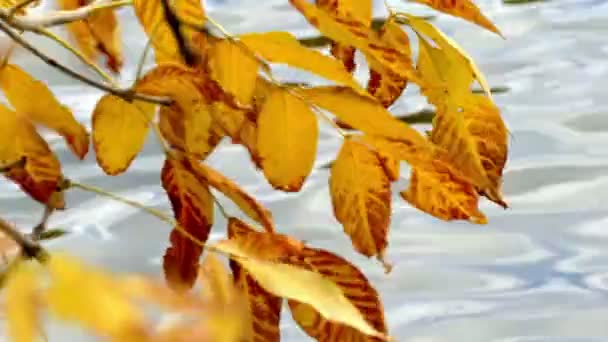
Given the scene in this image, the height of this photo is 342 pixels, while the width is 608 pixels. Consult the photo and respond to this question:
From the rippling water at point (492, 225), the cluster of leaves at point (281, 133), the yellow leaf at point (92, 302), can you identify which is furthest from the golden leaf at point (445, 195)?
the rippling water at point (492, 225)

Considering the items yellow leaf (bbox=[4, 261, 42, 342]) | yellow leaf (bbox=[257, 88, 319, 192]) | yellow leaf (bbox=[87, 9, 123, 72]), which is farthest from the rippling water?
yellow leaf (bbox=[4, 261, 42, 342])

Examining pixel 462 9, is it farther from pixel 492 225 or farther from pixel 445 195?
pixel 492 225

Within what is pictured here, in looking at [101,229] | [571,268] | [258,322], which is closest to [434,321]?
[571,268]

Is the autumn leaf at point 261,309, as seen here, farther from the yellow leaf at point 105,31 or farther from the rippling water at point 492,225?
the rippling water at point 492,225

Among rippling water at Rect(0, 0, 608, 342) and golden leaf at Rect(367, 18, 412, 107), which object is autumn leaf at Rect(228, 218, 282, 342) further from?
rippling water at Rect(0, 0, 608, 342)

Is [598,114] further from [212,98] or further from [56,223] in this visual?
[212,98]

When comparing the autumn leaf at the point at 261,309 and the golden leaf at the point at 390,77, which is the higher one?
the golden leaf at the point at 390,77
